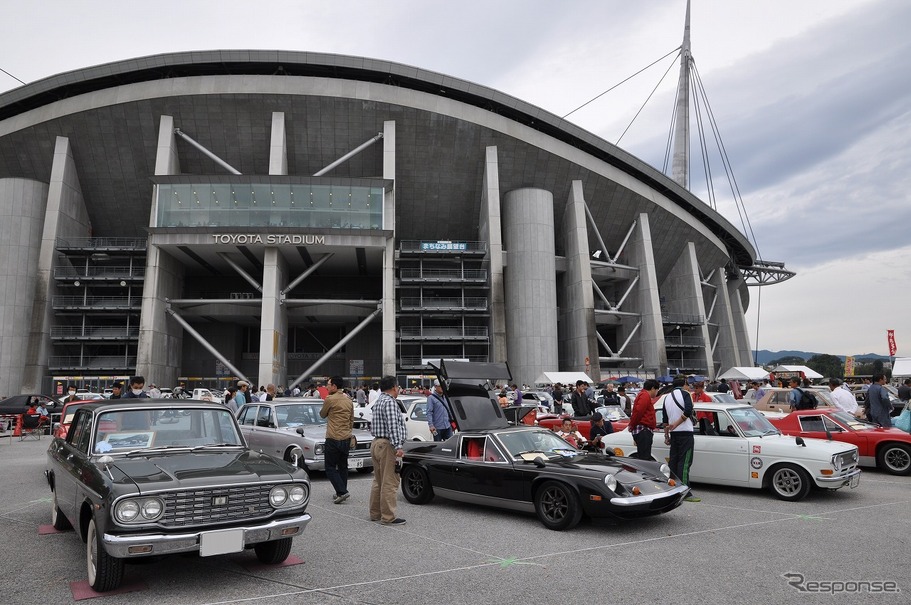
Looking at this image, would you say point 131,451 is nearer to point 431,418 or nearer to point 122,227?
point 431,418

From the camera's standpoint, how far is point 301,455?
37.2 ft

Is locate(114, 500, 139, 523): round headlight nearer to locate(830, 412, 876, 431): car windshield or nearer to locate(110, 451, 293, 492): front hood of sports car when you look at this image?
locate(110, 451, 293, 492): front hood of sports car

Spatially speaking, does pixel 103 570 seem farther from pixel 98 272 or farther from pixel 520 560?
pixel 98 272

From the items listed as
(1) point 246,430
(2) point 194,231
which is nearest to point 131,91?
(2) point 194,231

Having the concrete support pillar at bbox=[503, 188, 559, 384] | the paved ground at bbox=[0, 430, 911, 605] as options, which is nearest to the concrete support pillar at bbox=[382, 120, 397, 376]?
the concrete support pillar at bbox=[503, 188, 559, 384]

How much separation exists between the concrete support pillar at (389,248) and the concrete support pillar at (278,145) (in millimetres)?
6596

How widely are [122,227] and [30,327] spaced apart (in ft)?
32.4

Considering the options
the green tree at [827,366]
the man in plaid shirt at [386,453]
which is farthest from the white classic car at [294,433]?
the green tree at [827,366]

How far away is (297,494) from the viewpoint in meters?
5.50

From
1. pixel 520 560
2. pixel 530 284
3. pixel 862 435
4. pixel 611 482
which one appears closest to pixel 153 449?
pixel 520 560

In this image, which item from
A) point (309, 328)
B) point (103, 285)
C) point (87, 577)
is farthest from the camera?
point (309, 328)

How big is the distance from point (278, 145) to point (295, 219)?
5.18 meters

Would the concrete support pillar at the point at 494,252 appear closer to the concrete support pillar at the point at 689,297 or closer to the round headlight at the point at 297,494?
the concrete support pillar at the point at 689,297

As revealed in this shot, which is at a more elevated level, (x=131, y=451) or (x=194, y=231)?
(x=194, y=231)
